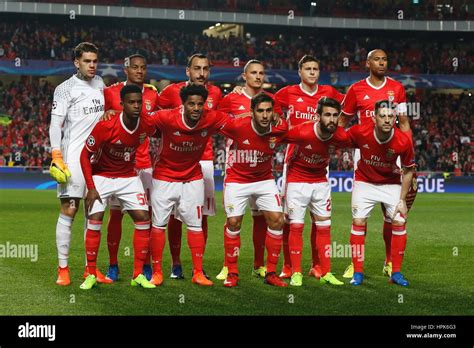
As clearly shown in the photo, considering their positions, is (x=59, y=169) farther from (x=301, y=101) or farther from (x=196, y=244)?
(x=301, y=101)

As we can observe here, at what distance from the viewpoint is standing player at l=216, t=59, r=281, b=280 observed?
326 inches

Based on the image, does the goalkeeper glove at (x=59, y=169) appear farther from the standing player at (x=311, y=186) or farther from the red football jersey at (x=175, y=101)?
the standing player at (x=311, y=186)

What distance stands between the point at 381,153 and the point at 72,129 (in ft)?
10.5

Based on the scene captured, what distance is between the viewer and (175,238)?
8.51 metres

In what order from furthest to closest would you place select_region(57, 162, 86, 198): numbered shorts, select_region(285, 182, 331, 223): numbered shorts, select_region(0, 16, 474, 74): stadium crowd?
1. select_region(0, 16, 474, 74): stadium crowd
2. select_region(285, 182, 331, 223): numbered shorts
3. select_region(57, 162, 86, 198): numbered shorts

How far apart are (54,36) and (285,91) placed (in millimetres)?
29629

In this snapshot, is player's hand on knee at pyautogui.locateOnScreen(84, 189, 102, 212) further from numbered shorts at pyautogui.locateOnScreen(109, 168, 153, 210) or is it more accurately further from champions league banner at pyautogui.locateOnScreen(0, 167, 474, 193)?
champions league banner at pyautogui.locateOnScreen(0, 167, 474, 193)

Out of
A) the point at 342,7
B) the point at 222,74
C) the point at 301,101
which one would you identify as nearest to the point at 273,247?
the point at 301,101

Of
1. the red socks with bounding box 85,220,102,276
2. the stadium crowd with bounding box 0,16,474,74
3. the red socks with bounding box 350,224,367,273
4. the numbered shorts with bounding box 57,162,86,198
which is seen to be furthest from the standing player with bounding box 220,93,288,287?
the stadium crowd with bounding box 0,16,474,74

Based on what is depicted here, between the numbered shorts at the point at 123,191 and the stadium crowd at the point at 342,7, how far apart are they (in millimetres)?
29879

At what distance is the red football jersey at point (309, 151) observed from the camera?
7910mm

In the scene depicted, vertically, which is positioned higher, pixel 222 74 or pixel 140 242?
pixel 222 74

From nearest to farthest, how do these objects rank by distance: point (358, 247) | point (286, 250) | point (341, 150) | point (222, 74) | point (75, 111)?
point (75, 111) < point (358, 247) < point (286, 250) < point (341, 150) < point (222, 74)

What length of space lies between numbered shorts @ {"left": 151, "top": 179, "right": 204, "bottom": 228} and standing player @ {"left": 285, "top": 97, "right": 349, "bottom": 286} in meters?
1.00
